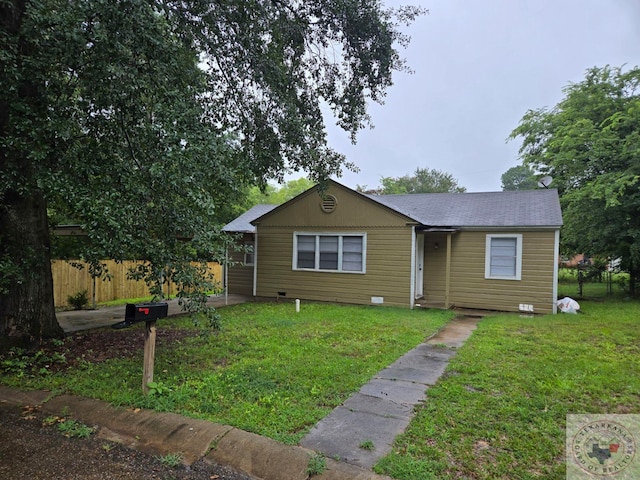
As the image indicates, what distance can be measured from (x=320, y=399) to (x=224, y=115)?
5.95m

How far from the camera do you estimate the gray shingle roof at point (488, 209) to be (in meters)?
10.2

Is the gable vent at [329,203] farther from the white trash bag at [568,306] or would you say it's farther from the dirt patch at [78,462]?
the dirt patch at [78,462]

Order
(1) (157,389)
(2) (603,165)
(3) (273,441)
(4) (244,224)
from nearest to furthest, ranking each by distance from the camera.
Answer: (3) (273,441), (1) (157,389), (2) (603,165), (4) (244,224)

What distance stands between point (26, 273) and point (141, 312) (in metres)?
2.81

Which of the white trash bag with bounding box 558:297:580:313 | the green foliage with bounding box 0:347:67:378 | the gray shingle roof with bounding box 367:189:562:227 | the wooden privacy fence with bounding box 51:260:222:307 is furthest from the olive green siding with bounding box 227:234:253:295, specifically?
the white trash bag with bounding box 558:297:580:313

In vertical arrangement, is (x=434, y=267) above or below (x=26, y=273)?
below

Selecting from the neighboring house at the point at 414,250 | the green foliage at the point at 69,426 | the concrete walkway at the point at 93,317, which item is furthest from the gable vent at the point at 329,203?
the green foliage at the point at 69,426

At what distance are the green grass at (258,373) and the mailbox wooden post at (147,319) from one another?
0.19 meters

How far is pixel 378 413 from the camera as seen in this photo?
3.64 m

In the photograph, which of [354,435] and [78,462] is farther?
[354,435]

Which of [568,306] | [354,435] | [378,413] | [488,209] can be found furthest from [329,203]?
[354,435]

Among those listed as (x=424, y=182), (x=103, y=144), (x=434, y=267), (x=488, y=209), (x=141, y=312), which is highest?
(x=424, y=182)

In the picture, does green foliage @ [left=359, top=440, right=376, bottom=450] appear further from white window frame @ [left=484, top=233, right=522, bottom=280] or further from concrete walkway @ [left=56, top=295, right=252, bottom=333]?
white window frame @ [left=484, top=233, right=522, bottom=280]

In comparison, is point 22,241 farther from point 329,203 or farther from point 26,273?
point 329,203
